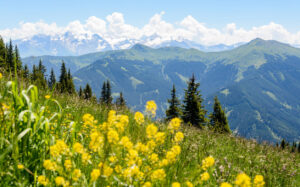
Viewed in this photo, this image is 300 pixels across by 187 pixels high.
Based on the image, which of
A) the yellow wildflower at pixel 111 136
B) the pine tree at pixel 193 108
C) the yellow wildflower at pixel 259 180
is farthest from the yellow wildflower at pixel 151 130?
the pine tree at pixel 193 108

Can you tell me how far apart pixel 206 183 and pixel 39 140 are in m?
2.52

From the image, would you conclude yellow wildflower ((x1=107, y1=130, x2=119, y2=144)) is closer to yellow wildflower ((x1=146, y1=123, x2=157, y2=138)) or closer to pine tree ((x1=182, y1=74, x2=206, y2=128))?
yellow wildflower ((x1=146, y1=123, x2=157, y2=138))

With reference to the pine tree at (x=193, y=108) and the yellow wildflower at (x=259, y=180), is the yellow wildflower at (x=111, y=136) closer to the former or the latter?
the yellow wildflower at (x=259, y=180)

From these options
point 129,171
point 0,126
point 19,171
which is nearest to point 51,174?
point 19,171

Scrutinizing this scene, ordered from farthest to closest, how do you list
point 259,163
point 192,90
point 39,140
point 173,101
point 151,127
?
point 173,101 < point 192,90 < point 259,163 < point 39,140 < point 151,127

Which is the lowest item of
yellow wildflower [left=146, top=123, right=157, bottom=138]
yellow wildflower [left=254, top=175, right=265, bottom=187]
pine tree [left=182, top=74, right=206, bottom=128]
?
pine tree [left=182, top=74, right=206, bottom=128]

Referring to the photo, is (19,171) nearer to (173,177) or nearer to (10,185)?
(10,185)

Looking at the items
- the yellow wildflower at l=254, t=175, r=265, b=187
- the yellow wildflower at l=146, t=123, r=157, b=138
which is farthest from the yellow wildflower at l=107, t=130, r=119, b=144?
the yellow wildflower at l=254, t=175, r=265, b=187

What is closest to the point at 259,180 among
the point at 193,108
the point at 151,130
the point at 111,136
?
the point at 151,130

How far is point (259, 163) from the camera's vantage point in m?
5.66

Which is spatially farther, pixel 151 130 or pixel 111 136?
pixel 151 130

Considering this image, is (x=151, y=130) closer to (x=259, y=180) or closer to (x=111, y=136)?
(x=111, y=136)

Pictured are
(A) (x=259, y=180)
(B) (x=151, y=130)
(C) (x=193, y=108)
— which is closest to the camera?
(A) (x=259, y=180)

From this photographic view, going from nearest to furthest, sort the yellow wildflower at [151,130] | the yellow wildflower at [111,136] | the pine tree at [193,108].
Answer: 1. the yellow wildflower at [111,136]
2. the yellow wildflower at [151,130]
3. the pine tree at [193,108]
